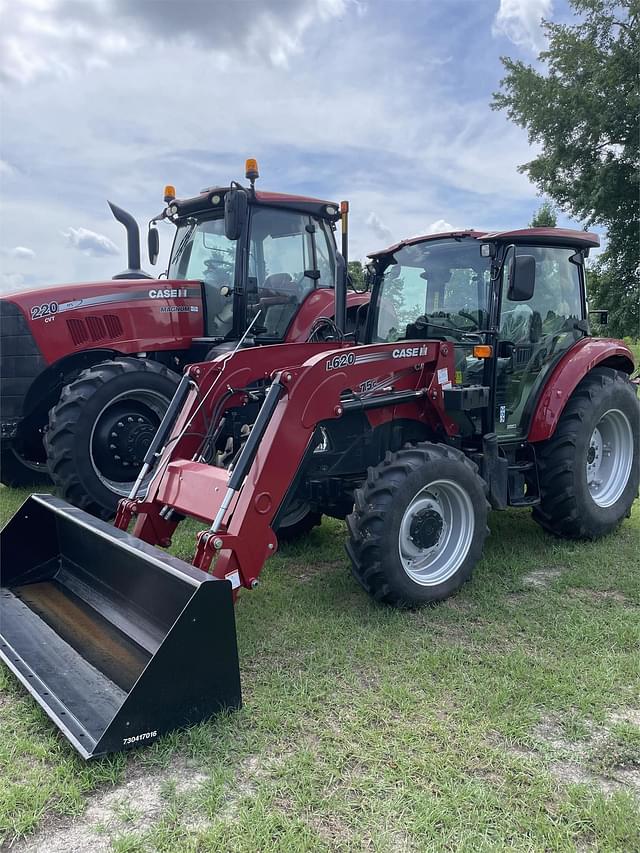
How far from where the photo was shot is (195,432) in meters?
4.16

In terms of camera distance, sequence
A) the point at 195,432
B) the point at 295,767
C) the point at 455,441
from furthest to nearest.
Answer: the point at 455,441 < the point at 195,432 < the point at 295,767

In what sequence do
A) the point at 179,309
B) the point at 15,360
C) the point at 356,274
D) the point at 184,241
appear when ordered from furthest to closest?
1. the point at 356,274
2. the point at 184,241
3. the point at 179,309
4. the point at 15,360

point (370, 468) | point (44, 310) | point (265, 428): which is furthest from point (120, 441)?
point (370, 468)

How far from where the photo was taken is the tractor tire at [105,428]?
17.5 feet

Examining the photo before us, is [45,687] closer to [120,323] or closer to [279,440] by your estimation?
[279,440]

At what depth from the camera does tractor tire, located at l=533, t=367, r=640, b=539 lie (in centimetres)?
487

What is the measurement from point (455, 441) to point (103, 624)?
8.28ft

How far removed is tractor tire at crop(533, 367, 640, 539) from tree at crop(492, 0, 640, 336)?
569 inches

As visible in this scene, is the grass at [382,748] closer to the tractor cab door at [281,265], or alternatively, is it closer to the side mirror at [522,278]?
the side mirror at [522,278]

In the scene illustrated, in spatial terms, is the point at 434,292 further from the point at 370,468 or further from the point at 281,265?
the point at 281,265

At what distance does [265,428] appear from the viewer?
348 centimetres

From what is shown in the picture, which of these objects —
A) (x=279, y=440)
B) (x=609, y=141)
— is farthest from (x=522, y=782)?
(x=609, y=141)

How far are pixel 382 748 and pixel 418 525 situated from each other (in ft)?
4.89

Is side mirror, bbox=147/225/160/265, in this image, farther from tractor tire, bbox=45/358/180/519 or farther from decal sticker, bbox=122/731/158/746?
decal sticker, bbox=122/731/158/746
